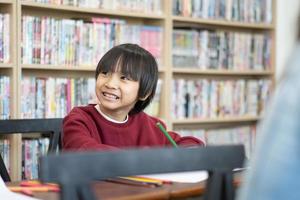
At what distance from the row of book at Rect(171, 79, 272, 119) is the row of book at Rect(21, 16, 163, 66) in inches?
11.4

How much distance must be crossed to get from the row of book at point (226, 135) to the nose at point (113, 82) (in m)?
1.32

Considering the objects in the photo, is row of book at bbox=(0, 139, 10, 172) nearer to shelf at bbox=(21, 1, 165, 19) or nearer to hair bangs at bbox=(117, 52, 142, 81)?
shelf at bbox=(21, 1, 165, 19)

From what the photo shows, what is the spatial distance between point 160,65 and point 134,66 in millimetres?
1095

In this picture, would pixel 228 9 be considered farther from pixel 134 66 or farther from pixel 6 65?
pixel 134 66

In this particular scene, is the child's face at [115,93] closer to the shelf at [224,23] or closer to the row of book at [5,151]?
the row of book at [5,151]

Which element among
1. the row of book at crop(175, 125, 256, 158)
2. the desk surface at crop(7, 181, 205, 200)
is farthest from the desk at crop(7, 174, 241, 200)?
the row of book at crop(175, 125, 256, 158)

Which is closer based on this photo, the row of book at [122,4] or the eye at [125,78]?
the eye at [125,78]

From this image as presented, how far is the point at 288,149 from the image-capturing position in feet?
1.41

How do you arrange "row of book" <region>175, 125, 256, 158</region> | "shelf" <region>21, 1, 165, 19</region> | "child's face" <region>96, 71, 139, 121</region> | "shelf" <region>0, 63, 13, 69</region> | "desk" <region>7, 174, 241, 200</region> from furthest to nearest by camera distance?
"row of book" <region>175, 125, 256, 158</region>, "shelf" <region>21, 1, 165, 19</region>, "shelf" <region>0, 63, 13, 69</region>, "child's face" <region>96, 71, 139, 121</region>, "desk" <region>7, 174, 241, 200</region>

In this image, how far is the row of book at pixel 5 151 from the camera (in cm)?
226

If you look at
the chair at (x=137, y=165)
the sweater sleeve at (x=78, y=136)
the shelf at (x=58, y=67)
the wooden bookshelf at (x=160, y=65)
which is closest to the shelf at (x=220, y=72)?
the wooden bookshelf at (x=160, y=65)

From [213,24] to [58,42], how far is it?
1.01 meters

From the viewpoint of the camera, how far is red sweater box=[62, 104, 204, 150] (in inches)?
54.7

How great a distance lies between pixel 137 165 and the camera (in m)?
0.62
